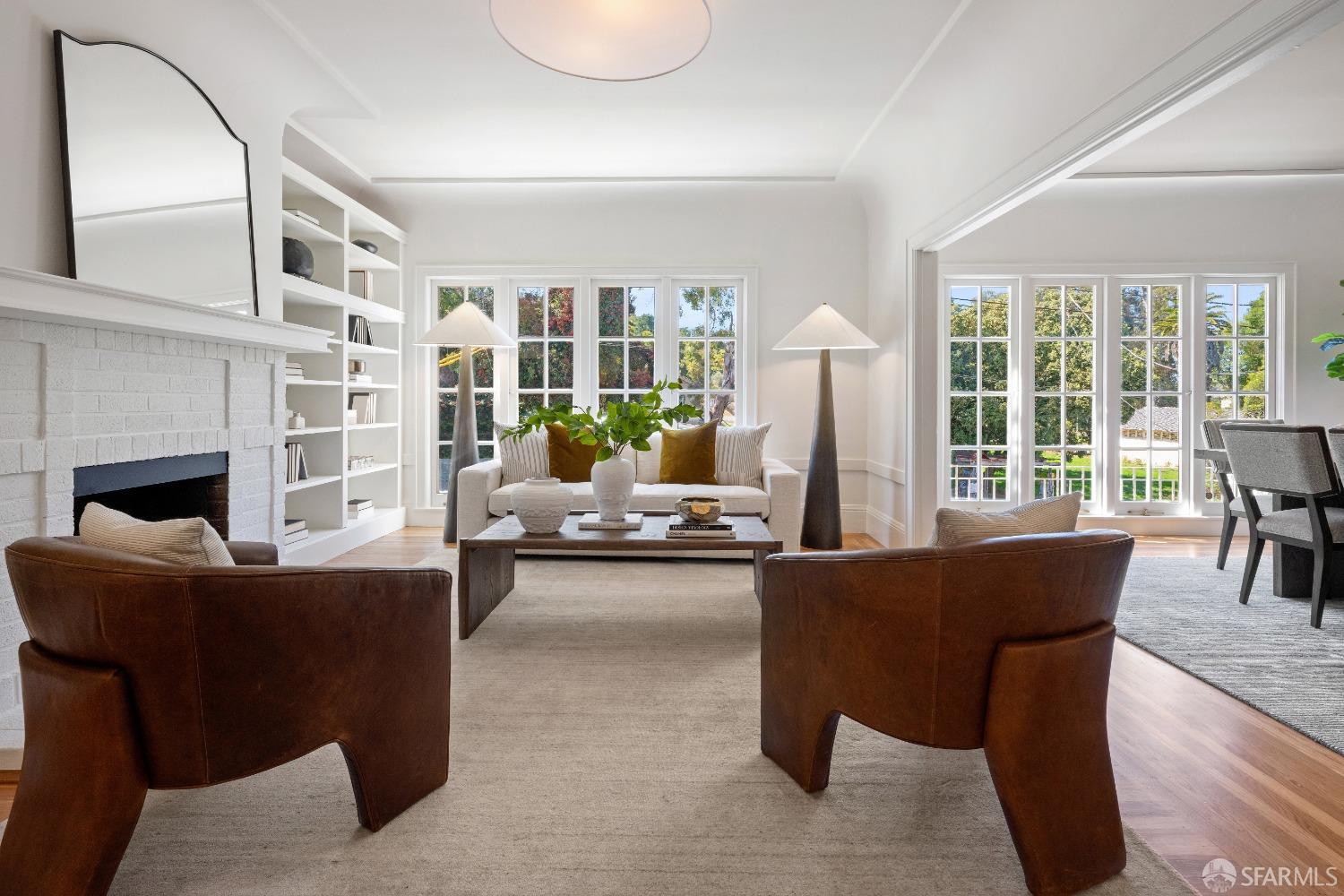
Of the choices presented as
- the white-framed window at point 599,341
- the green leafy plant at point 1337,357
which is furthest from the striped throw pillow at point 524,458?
the green leafy plant at point 1337,357

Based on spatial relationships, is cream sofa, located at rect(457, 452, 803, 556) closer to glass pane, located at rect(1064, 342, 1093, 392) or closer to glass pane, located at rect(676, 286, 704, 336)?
glass pane, located at rect(676, 286, 704, 336)

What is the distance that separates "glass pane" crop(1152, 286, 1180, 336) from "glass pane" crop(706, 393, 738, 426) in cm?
315

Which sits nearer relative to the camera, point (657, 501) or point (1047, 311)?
point (657, 501)

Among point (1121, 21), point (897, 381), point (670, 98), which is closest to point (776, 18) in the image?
point (670, 98)

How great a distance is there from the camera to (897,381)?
4.88m

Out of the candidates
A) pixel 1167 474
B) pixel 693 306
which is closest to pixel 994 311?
pixel 1167 474

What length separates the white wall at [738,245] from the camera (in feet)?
18.4

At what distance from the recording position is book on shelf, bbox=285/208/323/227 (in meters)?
4.29

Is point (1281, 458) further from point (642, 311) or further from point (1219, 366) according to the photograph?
point (642, 311)

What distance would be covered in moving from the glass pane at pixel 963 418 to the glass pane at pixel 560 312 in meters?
2.97

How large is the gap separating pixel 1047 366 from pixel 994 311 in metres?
0.57

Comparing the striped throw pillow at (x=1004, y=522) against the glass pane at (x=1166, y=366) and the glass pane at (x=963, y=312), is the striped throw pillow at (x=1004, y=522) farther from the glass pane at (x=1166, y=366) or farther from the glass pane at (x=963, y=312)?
the glass pane at (x=1166, y=366)

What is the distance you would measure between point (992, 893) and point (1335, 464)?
3009mm

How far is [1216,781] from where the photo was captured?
1.89m
